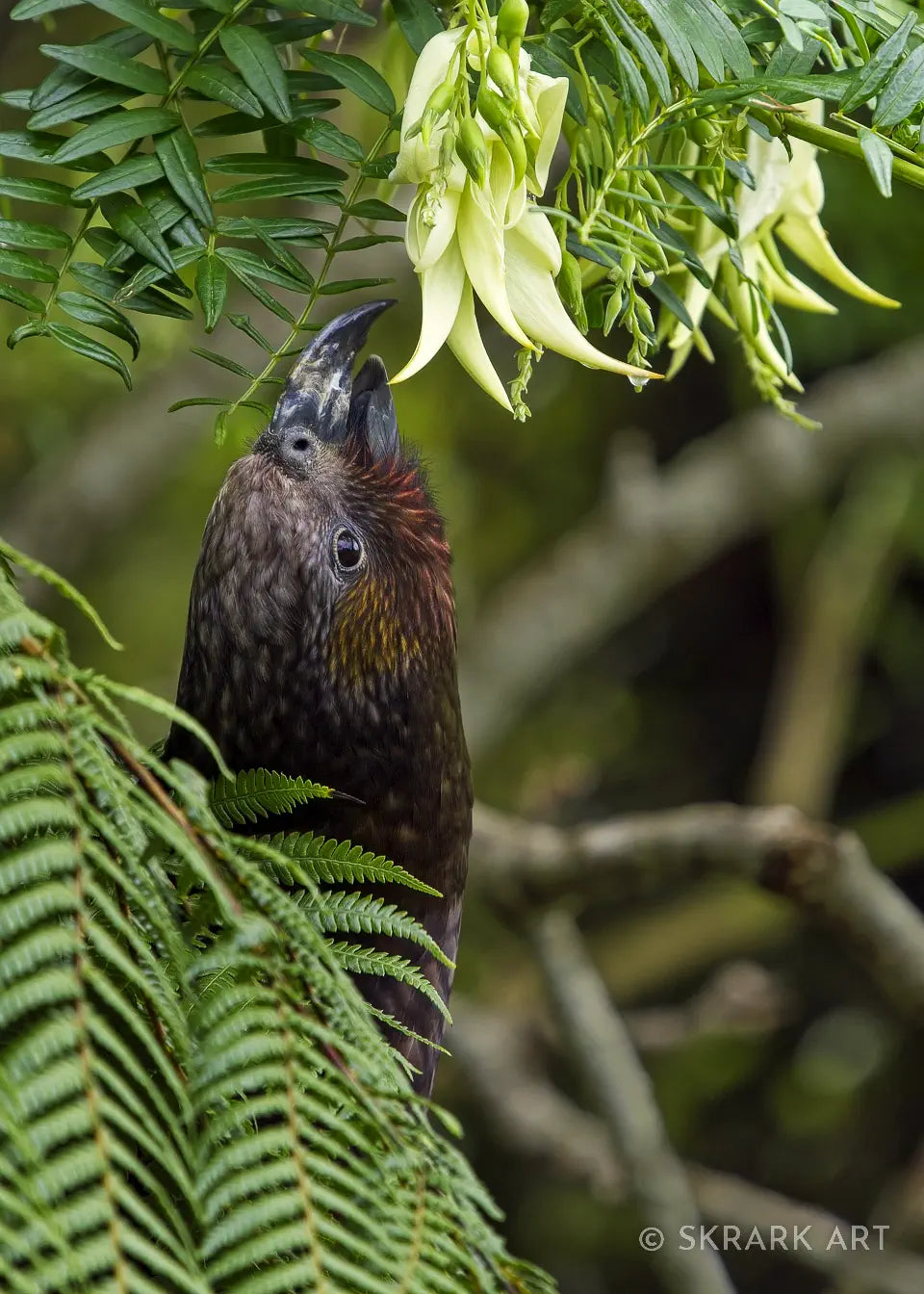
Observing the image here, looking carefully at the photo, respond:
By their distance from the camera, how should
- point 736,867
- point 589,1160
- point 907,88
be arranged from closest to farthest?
point 907,88 < point 736,867 < point 589,1160

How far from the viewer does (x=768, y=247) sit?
3.82 feet

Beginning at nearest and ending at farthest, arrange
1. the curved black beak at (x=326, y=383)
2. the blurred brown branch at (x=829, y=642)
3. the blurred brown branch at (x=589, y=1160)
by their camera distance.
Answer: the curved black beak at (x=326, y=383), the blurred brown branch at (x=589, y=1160), the blurred brown branch at (x=829, y=642)

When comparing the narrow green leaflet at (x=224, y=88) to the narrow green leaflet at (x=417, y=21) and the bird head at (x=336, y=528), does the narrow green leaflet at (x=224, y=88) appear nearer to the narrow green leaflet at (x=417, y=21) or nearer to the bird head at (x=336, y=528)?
the narrow green leaflet at (x=417, y=21)

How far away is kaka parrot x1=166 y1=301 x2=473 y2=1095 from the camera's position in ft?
4.23

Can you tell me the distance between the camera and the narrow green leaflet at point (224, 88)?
954 mm

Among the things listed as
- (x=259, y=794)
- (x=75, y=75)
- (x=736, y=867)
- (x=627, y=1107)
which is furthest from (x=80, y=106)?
(x=627, y=1107)

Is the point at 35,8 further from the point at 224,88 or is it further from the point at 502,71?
the point at 502,71

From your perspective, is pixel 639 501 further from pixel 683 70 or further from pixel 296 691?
pixel 683 70

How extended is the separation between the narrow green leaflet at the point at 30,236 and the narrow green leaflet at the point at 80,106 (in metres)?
0.07

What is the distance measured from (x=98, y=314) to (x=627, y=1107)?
87.9 inches

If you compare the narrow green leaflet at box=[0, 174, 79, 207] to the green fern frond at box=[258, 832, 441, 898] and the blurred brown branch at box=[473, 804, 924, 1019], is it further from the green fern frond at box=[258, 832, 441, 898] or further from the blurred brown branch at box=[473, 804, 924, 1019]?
the blurred brown branch at box=[473, 804, 924, 1019]

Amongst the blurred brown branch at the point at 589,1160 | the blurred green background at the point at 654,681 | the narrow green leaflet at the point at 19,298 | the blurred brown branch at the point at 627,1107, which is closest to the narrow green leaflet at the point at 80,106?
the narrow green leaflet at the point at 19,298

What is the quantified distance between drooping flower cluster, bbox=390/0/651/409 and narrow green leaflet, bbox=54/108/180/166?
18 cm

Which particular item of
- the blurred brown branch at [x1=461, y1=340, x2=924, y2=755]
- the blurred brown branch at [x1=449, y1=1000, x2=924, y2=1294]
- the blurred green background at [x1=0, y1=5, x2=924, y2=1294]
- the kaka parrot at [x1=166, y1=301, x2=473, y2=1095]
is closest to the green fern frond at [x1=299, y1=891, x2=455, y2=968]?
the kaka parrot at [x1=166, y1=301, x2=473, y2=1095]
